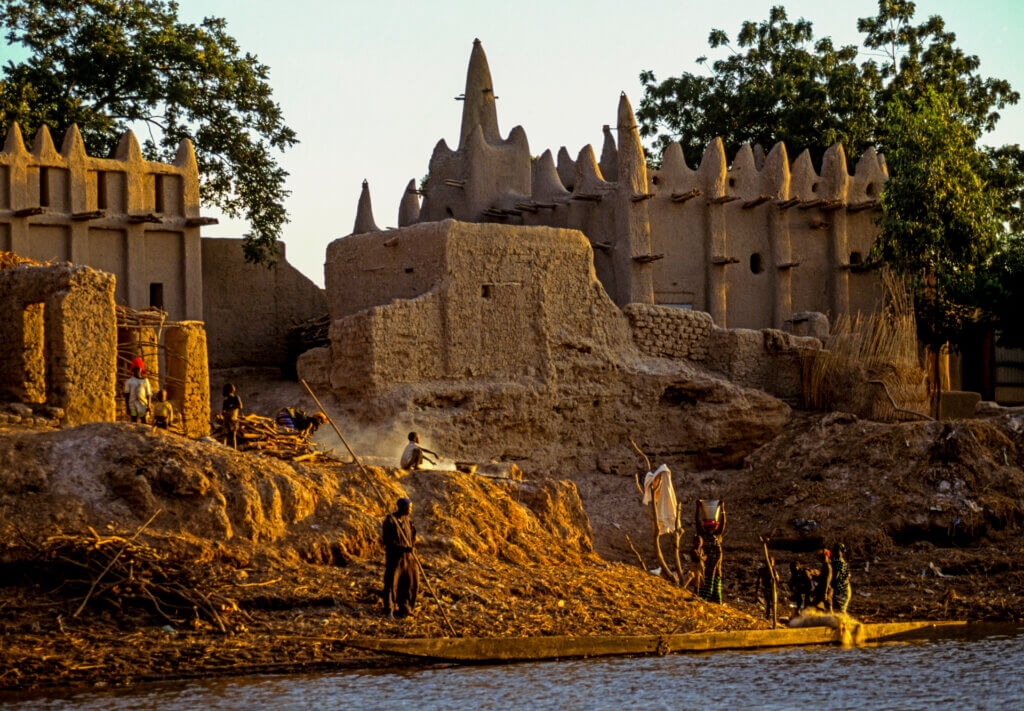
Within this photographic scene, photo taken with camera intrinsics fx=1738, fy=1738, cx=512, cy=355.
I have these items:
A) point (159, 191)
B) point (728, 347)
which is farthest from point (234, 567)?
point (159, 191)

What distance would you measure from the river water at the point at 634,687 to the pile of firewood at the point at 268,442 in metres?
4.69

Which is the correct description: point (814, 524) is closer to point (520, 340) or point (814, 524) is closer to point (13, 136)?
point (520, 340)

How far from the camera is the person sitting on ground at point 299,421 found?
61.9 ft

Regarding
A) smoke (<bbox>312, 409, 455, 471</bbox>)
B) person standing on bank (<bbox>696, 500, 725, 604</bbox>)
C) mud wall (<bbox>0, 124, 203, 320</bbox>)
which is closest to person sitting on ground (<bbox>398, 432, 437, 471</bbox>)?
smoke (<bbox>312, 409, 455, 471</bbox>)

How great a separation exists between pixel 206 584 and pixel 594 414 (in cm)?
1027

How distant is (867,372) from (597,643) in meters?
11.9

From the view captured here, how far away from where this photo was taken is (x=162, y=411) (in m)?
17.8

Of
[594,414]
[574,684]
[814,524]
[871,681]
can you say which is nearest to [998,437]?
[814,524]

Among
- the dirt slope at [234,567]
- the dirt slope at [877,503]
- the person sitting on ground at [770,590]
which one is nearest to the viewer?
the dirt slope at [234,567]

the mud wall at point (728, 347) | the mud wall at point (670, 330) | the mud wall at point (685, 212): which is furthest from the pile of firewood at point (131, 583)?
the mud wall at point (685, 212)

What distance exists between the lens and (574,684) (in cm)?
1280

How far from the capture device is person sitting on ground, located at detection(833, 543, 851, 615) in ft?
55.8

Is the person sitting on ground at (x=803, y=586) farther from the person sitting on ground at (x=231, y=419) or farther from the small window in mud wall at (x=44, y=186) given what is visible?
the small window in mud wall at (x=44, y=186)

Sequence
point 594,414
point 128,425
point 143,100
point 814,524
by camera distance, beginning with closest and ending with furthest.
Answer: point 128,425 < point 814,524 < point 594,414 < point 143,100
